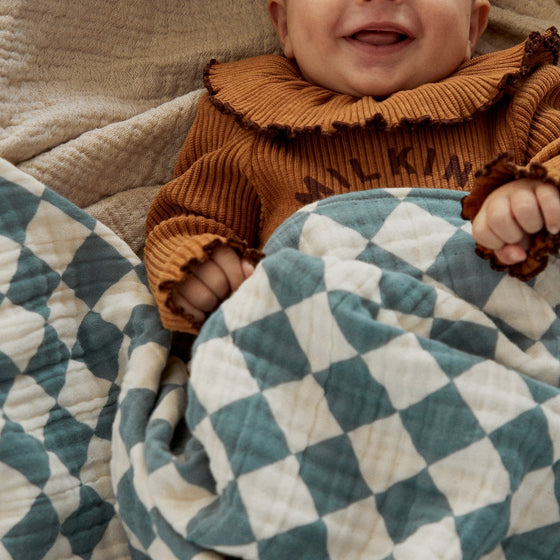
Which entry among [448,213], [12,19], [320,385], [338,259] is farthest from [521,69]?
[12,19]

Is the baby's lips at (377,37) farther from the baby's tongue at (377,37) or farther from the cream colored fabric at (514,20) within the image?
the cream colored fabric at (514,20)

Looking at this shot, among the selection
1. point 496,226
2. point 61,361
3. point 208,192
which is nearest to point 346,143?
point 208,192

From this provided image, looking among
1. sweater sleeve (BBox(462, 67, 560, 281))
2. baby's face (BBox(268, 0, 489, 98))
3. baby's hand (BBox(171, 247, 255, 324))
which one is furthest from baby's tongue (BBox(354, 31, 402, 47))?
baby's hand (BBox(171, 247, 255, 324))

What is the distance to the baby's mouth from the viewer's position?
3.15 ft

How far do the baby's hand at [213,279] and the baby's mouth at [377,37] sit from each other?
1.20ft

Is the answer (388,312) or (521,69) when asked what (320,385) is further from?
(521,69)

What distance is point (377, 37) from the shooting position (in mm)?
959

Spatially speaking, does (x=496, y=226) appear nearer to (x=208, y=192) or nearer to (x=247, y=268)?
(x=247, y=268)

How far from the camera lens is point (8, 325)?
0.80 meters

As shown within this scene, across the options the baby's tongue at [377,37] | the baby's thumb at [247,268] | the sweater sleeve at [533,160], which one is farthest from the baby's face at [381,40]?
the baby's thumb at [247,268]

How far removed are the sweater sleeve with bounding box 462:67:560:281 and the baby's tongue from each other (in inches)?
7.3

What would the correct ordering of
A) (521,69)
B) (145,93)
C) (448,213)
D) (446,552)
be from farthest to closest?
(145,93), (521,69), (448,213), (446,552)

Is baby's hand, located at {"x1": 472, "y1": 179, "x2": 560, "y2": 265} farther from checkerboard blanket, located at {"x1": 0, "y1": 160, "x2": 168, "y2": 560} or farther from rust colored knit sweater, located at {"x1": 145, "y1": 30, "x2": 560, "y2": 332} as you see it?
checkerboard blanket, located at {"x1": 0, "y1": 160, "x2": 168, "y2": 560}

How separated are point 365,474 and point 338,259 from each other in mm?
201
